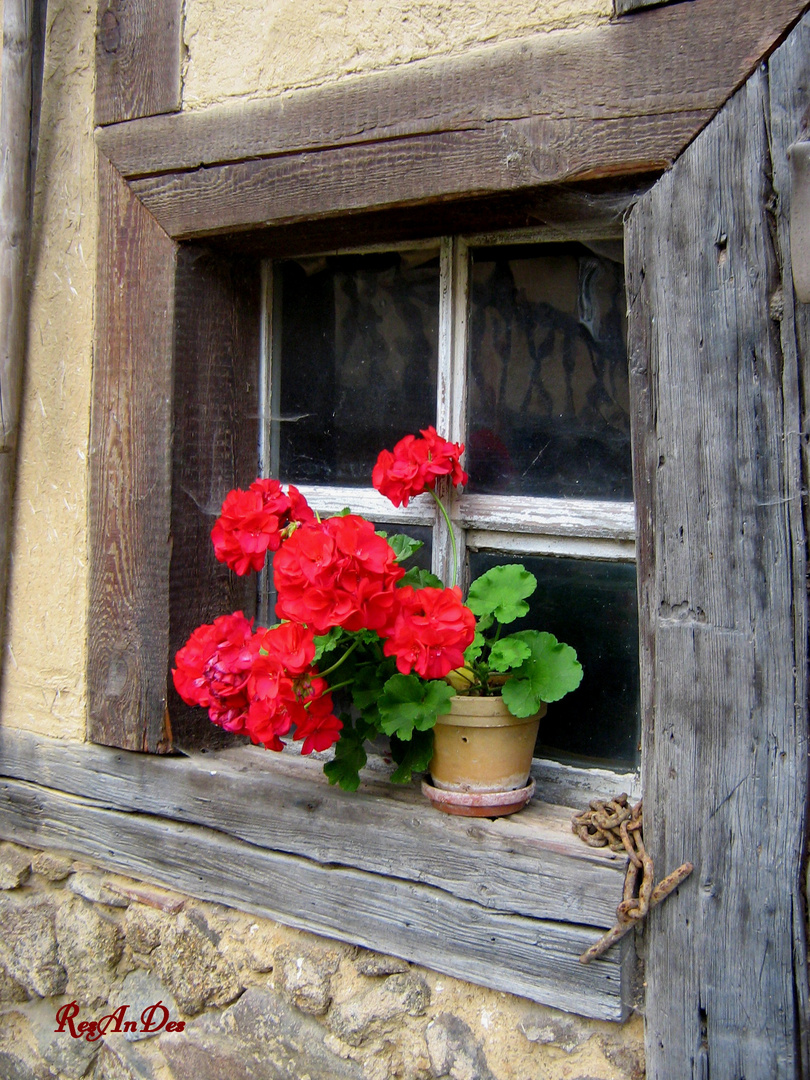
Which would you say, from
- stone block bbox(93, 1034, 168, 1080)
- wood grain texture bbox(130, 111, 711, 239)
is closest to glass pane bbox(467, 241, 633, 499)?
wood grain texture bbox(130, 111, 711, 239)

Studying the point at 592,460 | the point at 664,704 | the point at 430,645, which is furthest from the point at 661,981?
the point at 592,460

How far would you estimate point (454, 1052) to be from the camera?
1419 millimetres

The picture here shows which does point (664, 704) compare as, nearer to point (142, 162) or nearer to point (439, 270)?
point (439, 270)

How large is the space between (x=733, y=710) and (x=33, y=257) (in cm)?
173

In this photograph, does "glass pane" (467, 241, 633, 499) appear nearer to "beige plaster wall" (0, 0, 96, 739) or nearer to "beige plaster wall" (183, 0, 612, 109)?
"beige plaster wall" (183, 0, 612, 109)

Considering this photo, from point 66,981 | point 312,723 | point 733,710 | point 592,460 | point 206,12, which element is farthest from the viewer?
point 66,981

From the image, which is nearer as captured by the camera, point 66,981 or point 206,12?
point 206,12

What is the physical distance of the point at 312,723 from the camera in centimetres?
137

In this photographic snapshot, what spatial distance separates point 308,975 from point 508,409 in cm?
114

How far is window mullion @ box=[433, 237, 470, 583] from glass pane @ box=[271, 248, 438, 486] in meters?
0.03

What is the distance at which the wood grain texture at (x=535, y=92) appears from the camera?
1210 millimetres

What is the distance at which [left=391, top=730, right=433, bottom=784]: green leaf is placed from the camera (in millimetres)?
1483

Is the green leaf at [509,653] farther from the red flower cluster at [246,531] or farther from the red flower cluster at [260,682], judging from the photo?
the red flower cluster at [246,531]

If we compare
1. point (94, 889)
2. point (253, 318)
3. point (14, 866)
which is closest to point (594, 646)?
point (253, 318)
